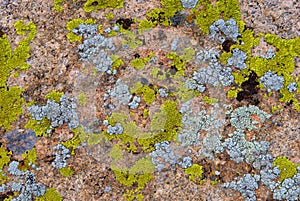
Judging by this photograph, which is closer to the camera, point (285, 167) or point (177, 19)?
point (285, 167)

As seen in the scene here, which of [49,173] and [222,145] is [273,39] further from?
[49,173]

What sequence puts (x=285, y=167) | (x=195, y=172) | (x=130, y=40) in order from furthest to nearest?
(x=130, y=40), (x=195, y=172), (x=285, y=167)

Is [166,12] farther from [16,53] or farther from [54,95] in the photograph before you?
[16,53]

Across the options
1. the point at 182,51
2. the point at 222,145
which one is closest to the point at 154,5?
the point at 182,51

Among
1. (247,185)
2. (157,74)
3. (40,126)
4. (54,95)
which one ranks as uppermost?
(157,74)

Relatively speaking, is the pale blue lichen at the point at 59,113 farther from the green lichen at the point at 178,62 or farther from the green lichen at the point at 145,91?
the green lichen at the point at 178,62

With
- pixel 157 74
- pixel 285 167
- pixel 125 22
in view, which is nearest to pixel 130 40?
pixel 125 22

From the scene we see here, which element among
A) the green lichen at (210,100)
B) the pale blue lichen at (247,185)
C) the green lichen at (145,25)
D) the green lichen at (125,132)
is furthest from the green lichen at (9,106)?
the pale blue lichen at (247,185)
